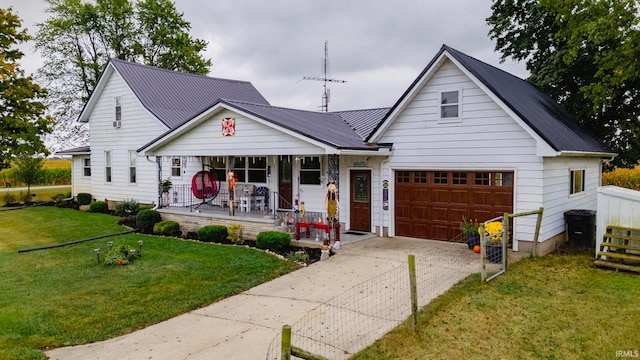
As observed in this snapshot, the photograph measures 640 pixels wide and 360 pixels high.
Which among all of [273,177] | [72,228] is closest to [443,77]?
[273,177]

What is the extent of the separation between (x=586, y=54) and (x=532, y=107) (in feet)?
21.2

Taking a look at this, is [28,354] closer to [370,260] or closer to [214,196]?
[370,260]

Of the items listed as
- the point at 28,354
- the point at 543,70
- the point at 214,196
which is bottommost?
the point at 28,354

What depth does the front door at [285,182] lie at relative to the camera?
16.0 meters

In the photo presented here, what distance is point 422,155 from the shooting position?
1300 centimetres

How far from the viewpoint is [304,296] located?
8383 millimetres

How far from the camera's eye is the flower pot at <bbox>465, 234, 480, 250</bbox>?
Answer: 11.6 metres

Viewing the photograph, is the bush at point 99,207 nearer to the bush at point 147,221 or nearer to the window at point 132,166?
the window at point 132,166

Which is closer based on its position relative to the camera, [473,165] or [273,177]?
[473,165]

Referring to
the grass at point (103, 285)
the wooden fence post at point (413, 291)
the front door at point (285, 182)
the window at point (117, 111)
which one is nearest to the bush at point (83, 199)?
the window at point (117, 111)

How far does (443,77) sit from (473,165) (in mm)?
2683

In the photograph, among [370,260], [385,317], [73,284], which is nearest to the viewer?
[385,317]

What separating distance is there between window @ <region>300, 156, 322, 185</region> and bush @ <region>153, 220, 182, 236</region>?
4952 millimetres

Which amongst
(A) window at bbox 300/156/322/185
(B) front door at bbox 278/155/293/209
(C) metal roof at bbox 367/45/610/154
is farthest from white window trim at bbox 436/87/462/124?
(B) front door at bbox 278/155/293/209
